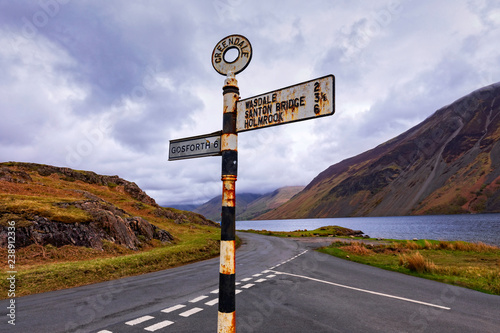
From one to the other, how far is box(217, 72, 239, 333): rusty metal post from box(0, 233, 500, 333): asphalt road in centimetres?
306

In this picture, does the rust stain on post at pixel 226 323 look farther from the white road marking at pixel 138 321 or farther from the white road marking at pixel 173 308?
the white road marking at pixel 173 308

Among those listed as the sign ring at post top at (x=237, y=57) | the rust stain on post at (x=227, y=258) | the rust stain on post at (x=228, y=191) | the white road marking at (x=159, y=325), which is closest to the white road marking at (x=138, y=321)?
the white road marking at (x=159, y=325)

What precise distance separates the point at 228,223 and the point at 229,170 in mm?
710

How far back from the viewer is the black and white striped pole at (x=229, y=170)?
135 inches

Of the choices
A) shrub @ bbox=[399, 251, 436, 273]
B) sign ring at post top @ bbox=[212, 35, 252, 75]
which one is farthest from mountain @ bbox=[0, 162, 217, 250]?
shrub @ bbox=[399, 251, 436, 273]

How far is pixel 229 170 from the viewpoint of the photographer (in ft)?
12.3

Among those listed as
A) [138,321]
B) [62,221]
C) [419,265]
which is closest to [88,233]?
[62,221]

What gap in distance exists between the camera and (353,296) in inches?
350

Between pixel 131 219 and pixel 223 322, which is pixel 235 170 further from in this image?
pixel 131 219

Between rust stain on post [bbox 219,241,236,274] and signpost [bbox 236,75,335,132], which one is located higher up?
signpost [bbox 236,75,335,132]

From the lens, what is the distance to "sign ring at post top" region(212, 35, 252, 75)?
4102 mm

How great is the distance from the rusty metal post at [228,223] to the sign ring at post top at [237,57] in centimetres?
51

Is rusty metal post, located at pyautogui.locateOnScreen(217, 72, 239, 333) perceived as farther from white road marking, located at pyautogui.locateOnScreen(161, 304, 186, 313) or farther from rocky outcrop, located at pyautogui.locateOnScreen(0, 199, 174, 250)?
rocky outcrop, located at pyautogui.locateOnScreen(0, 199, 174, 250)

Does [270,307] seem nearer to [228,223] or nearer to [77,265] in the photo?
[228,223]
